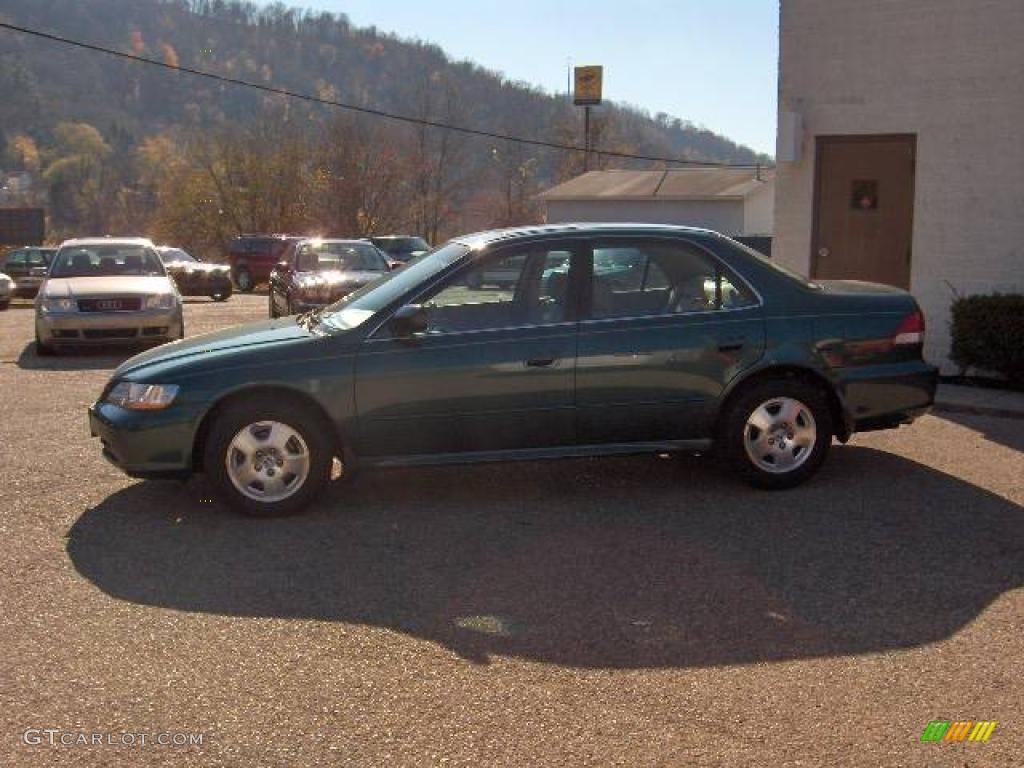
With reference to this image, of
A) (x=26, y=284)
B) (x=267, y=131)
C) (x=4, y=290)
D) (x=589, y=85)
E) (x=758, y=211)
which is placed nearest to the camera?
(x=4, y=290)

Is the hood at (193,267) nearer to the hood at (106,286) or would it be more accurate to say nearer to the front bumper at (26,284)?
the front bumper at (26,284)

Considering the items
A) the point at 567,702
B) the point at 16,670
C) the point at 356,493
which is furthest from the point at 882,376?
the point at 16,670

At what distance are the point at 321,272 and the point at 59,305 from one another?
12.8ft

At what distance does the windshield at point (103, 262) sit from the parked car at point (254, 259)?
72.3ft

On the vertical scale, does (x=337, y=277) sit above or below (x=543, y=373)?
above

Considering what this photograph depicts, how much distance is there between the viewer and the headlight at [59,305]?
14.1 m

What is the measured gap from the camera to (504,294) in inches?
257

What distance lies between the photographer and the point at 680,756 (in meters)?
3.48

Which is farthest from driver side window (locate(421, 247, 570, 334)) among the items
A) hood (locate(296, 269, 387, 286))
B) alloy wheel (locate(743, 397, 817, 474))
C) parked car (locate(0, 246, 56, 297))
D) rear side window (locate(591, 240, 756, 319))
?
parked car (locate(0, 246, 56, 297))

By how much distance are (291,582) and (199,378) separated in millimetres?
1560

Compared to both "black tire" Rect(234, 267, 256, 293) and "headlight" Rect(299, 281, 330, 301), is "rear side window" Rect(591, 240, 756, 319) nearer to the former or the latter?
"headlight" Rect(299, 281, 330, 301)

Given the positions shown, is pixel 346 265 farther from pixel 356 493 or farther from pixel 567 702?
pixel 567 702

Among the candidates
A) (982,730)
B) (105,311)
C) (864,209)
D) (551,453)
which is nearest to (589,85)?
(105,311)

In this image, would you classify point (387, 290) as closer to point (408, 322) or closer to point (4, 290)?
point (408, 322)
